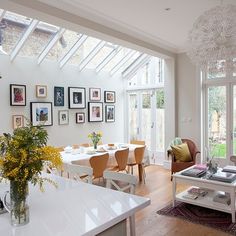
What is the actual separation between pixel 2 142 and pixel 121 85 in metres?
6.59

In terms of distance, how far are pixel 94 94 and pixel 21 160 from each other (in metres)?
5.65

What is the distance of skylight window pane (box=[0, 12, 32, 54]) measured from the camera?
458 centimetres

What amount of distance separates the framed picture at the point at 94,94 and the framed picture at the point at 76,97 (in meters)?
0.25

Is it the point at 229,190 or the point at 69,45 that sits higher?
the point at 69,45

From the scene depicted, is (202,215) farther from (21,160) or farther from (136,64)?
(136,64)

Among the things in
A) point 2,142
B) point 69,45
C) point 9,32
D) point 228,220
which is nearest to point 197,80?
point 69,45

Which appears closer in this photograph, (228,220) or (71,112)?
(228,220)

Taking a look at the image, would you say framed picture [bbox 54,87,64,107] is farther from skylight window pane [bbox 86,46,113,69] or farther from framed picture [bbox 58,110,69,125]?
skylight window pane [bbox 86,46,113,69]

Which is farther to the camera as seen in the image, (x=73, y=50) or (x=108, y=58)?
(x=108, y=58)

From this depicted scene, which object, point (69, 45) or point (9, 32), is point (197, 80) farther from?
point (9, 32)

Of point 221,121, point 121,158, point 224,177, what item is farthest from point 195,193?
point 221,121

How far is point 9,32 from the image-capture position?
4.83 meters

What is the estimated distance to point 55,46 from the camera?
5750 mm

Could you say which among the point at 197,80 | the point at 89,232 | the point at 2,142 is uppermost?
the point at 197,80
